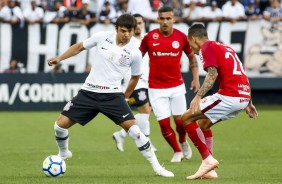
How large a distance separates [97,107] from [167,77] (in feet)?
10.0

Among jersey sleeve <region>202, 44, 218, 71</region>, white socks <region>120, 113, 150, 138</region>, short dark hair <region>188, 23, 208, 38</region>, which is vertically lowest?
white socks <region>120, 113, 150, 138</region>

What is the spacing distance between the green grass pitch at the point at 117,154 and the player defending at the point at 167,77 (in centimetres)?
53

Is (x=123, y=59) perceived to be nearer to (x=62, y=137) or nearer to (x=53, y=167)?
(x=62, y=137)

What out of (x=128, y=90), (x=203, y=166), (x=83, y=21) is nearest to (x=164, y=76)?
(x=128, y=90)

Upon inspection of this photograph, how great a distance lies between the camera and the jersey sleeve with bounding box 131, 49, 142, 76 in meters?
11.5

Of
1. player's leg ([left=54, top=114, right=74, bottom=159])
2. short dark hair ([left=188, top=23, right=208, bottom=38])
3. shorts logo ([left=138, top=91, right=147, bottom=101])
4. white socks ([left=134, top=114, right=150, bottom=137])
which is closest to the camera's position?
short dark hair ([left=188, top=23, right=208, bottom=38])

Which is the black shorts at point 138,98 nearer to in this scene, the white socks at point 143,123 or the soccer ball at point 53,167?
the white socks at point 143,123

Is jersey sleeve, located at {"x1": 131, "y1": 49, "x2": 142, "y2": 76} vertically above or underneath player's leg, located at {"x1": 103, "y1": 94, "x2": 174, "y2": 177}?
above

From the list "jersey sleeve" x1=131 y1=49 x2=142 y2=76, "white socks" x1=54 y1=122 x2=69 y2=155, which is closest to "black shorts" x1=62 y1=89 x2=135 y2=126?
"white socks" x1=54 y1=122 x2=69 y2=155

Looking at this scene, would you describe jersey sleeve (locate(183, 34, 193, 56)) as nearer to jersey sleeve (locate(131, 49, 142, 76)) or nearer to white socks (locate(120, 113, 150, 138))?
white socks (locate(120, 113, 150, 138))

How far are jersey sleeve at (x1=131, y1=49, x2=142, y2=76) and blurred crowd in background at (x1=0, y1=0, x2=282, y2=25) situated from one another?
15166 millimetres

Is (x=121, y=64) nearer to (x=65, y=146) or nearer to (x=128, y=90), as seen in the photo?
(x=128, y=90)

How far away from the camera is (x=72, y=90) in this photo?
997 inches

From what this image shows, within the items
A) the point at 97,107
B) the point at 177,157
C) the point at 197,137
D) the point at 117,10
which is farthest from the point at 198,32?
the point at 117,10
